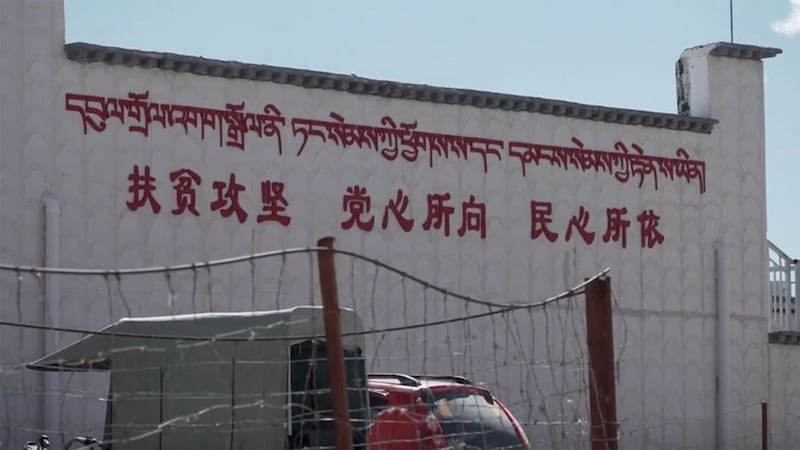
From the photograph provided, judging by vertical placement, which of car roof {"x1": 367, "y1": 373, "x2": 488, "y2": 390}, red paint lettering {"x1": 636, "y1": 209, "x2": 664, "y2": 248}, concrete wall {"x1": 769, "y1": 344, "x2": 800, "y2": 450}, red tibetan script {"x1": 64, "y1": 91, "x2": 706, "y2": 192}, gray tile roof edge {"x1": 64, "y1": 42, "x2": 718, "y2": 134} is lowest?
concrete wall {"x1": 769, "y1": 344, "x2": 800, "y2": 450}

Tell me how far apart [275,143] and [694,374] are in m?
7.46

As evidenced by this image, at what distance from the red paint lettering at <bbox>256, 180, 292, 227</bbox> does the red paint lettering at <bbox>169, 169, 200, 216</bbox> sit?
0.87 metres

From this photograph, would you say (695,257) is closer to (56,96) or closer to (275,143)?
(275,143)

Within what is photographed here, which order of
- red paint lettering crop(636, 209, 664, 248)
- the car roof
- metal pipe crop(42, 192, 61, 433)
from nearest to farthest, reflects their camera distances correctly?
the car roof
metal pipe crop(42, 192, 61, 433)
red paint lettering crop(636, 209, 664, 248)

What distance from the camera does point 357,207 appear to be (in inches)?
801

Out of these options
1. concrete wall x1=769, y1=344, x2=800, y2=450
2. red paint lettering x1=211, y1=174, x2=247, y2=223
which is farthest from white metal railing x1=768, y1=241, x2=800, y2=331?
red paint lettering x1=211, y1=174, x2=247, y2=223

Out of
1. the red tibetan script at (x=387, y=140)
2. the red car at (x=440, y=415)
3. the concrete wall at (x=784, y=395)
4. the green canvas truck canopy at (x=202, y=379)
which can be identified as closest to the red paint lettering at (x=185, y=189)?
the red tibetan script at (x=387, y=140)

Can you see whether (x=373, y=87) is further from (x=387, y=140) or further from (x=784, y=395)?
(x=784, y=395)

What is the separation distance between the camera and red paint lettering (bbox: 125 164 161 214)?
60.9 feet

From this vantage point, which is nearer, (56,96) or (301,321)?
(301,321)

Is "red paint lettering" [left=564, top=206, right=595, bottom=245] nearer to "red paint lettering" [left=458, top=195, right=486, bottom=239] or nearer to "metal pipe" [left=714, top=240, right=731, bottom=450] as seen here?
"red paint lettering" [left=458, top=195, right=486, bottom=239]

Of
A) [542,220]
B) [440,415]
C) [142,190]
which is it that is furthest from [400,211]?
[440,415]

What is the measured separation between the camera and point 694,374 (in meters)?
23.4

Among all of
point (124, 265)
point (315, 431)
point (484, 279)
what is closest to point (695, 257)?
point (484, 279)
